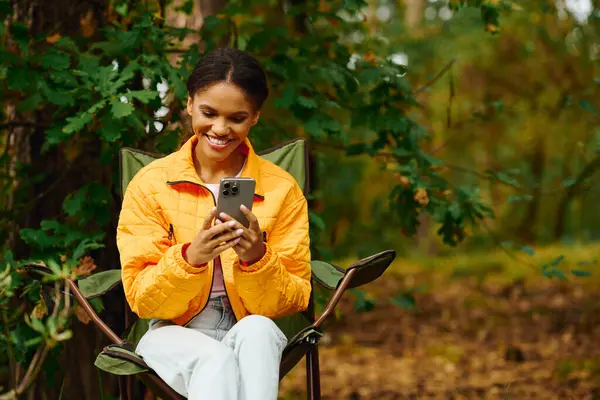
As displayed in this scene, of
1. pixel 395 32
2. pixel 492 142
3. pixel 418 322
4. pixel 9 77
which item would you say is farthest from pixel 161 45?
pixel 492 142

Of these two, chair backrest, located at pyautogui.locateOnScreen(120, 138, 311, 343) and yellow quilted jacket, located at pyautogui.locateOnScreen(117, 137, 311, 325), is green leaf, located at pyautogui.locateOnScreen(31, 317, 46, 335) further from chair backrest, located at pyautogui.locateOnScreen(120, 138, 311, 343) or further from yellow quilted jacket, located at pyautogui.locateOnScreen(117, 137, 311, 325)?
chair backrest, located at pyautogui.locateOnScreen(120, 138, 311, 343)

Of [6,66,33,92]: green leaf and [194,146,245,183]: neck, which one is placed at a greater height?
[6,66,33,92]: green leaf

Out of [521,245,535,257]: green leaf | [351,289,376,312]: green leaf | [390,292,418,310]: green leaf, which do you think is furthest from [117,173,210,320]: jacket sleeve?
[521,245,535,257]: green leaf

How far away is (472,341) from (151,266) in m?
3.77

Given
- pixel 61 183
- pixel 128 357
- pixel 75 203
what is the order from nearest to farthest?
pixel 128 357 < pixel 75 203 < pixel 61 183

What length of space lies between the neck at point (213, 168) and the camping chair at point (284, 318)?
0.38 m

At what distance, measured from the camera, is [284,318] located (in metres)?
2.59

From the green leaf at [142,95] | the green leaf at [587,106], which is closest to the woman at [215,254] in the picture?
the green leaf at [142,95]

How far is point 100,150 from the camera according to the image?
328 cm

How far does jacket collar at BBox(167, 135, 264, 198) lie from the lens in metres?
2.28

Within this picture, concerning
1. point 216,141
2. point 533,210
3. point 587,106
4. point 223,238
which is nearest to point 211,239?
point 223,238

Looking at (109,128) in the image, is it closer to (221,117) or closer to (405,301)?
(221,117)

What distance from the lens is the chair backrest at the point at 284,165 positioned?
260cm

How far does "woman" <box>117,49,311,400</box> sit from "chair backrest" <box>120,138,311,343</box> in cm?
30
